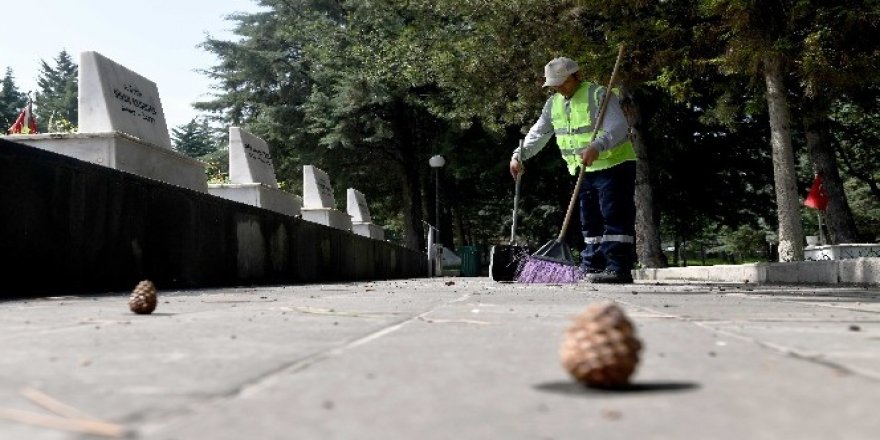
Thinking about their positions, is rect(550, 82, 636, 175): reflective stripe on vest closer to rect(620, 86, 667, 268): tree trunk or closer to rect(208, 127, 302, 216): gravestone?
rect(208, 127, 302, 216): gravestone

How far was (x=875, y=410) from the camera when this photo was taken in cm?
142

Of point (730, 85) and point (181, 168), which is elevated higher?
point (730, 85)

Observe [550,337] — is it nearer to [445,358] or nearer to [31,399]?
[445,358]

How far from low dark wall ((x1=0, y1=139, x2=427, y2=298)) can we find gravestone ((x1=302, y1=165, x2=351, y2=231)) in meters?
7.76

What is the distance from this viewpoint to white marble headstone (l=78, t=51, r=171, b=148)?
9133mm

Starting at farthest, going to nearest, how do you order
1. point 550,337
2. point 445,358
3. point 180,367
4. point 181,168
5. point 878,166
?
point 878,166 → point 181,168 → point 550,337 → point 445,358 → point 180,367

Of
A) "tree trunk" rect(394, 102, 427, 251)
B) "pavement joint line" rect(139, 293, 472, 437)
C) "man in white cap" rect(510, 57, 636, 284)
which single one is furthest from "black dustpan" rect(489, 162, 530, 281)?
"tree trunk" rect(394, 102, 427, 251)

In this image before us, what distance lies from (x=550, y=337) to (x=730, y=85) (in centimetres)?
1400

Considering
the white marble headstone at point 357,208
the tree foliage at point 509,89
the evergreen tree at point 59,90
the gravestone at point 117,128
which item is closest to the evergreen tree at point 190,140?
the evergreen tree at point 59,90

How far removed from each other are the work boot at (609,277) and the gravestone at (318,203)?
38.0 feet

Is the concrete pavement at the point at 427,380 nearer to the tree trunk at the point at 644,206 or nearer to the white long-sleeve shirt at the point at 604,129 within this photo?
the white long-sleeve shirt at the point at 604,129

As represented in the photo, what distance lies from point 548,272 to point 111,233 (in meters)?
4.36

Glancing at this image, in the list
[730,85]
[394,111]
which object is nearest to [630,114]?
[730,85]

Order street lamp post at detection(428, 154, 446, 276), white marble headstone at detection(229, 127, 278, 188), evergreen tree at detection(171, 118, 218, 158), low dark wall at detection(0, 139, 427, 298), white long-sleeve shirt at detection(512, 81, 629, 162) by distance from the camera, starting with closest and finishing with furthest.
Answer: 1. low dark wall at detection(0, 139, 427, 298)
2. white long-sleeve shirt at detection(512, 81, 629, 162)
3. white marble headstone at detection(229, 127, 278, 188)
4. street lamp post at detection(428, 154, 446, 276)
5. evergreen tree at detection(171, 118, 218, 158)
